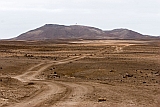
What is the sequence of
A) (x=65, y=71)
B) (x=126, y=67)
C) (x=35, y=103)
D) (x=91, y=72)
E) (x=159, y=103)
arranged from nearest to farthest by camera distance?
(x=35, y=103), (x=159, y=103), (x=91, y=72), (x=65, y=71), (x=126, y=67)

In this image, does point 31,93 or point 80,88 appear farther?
point 80,88

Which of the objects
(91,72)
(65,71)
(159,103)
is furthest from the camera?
(65,71)

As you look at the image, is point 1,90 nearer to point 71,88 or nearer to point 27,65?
point 71,88

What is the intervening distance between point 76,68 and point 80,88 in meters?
15.3

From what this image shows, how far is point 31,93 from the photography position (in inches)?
784

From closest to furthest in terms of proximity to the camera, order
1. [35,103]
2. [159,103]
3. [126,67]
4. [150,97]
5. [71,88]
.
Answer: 1. [35,103]
2. [159,103]
3. [150,97]
4. [71,88]
5. [126,67]

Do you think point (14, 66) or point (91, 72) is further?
point (14, 66)

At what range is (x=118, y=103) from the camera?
17453 mm

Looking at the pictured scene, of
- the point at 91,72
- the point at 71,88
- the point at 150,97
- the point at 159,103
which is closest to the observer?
the point at 159,103

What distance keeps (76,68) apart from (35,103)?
2110 centimetres

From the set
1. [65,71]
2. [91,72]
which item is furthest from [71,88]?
[65,71]

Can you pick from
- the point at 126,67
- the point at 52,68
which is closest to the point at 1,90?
the point at 52,68

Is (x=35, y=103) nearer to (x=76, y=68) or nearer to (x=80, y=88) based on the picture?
(x=80, y=88)

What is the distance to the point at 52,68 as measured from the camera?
37594mm
